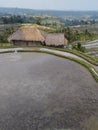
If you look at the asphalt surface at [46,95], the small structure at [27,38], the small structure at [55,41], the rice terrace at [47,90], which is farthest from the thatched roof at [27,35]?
the asphalt surface at [46,95]

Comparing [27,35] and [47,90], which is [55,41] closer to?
[27,35]

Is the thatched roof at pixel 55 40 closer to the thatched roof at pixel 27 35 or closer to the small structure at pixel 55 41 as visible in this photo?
the small structure at pixel 55 41

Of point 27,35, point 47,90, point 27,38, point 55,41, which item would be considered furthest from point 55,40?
point 47,90

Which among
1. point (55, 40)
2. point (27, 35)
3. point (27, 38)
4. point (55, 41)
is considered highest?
point (27, 35)

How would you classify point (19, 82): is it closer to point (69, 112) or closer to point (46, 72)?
point (46, 72)

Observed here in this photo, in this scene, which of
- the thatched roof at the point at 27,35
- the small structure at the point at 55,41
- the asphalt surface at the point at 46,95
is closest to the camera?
the asphalt surface at the point at 46,95

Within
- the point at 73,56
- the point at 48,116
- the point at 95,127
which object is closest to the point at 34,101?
the point at 48,116

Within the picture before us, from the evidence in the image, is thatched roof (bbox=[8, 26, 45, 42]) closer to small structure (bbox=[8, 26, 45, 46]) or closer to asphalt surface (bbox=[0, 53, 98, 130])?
small structure (bbox=[8, 26, 45, 46])

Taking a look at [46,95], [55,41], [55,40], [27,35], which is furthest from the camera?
[27,35]

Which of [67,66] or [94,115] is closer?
[94,115]
